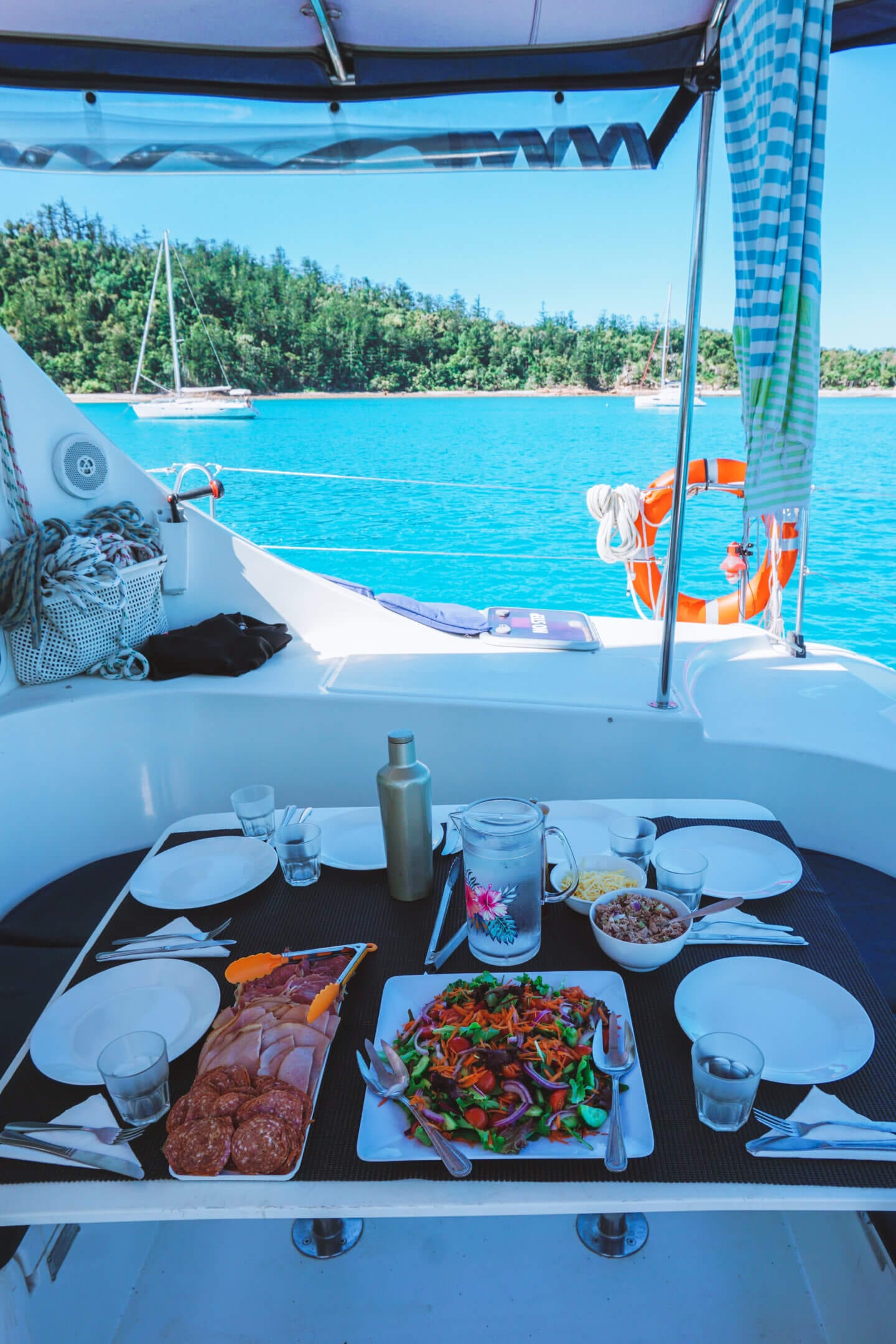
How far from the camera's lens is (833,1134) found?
22.9 inches

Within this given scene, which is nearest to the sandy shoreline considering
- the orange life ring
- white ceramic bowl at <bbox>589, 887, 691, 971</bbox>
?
the orange life ring

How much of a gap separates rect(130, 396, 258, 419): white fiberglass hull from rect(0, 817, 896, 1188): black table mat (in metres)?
21.3

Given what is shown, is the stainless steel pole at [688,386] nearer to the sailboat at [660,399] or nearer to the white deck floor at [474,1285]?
the white deck floor at [474,1285]

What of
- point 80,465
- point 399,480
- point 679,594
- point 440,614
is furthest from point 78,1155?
point 679,594

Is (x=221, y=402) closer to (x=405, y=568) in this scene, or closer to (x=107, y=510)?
(x=405, y=568)

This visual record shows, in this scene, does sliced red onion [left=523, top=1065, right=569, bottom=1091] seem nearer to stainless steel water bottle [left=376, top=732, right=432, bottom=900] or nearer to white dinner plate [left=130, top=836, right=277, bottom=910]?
stainless steel water bottle [left=376, top=732, right=432, bottom=900]

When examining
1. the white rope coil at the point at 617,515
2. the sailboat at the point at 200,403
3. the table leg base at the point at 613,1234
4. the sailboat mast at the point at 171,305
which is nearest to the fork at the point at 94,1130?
the table leg base at the point at 613,1234

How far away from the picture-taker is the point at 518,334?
22.9m

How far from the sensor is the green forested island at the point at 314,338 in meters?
19.1

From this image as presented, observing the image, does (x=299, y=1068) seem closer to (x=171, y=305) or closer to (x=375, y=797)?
(x=375, y=797)

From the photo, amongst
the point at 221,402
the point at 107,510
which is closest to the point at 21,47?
the point at 107,510

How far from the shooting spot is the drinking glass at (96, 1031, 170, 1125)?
62 centimetres

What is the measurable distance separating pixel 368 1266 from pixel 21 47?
208 centimetres

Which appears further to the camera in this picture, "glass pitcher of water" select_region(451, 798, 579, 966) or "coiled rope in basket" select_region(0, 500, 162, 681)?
"coiled rope in basket" select_region(0, 500, 162, 681)
